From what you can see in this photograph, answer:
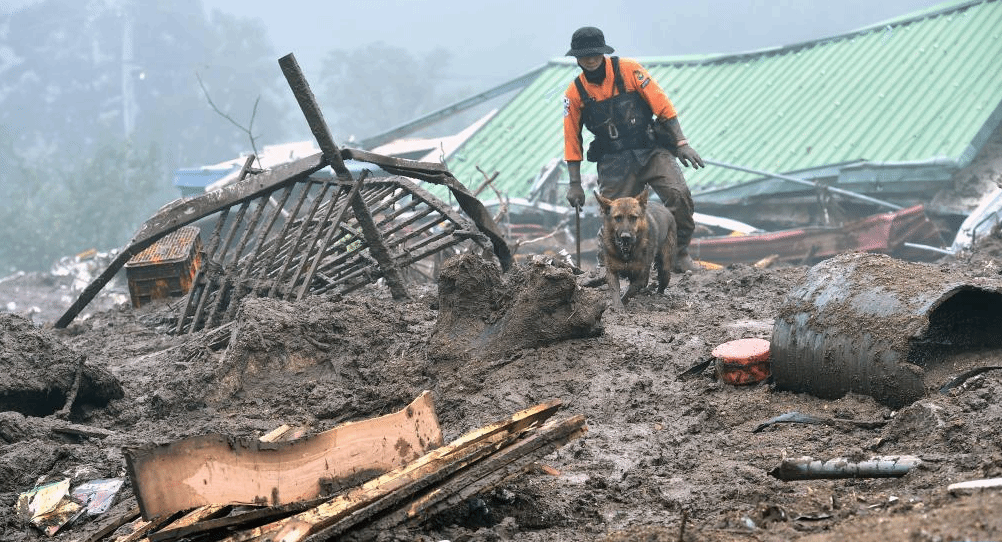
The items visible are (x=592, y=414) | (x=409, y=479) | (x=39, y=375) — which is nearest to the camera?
(x=409, y=479)

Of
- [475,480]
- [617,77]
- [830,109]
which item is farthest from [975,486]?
[830,109]

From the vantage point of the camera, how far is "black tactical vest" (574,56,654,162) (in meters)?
9.85

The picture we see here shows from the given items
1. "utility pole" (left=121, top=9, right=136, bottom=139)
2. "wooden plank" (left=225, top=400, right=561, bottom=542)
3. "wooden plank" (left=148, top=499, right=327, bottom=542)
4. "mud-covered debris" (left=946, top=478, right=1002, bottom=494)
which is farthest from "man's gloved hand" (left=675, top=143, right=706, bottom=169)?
"utility pole" (left=121, top=9, right=136, bottom=139)

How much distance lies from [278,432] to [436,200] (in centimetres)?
416

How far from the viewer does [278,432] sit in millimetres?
5535

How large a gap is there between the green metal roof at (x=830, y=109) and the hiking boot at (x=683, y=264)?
6.15 metres

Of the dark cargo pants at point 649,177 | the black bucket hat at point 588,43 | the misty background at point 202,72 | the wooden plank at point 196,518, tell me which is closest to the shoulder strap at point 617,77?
the black bucket hat at point 588,43

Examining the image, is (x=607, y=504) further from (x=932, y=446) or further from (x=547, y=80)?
(x=547, y=80)

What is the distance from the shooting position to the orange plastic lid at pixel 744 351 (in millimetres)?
6141

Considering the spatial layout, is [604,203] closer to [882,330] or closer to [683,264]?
[683,264]

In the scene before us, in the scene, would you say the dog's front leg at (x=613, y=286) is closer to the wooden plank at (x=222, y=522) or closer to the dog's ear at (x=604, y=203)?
the dog's ear at (x=604, y=203)

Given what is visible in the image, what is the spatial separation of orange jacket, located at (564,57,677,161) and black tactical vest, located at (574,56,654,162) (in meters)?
0.04

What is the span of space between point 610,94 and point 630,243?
180cm

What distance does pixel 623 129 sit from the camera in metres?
9.99
